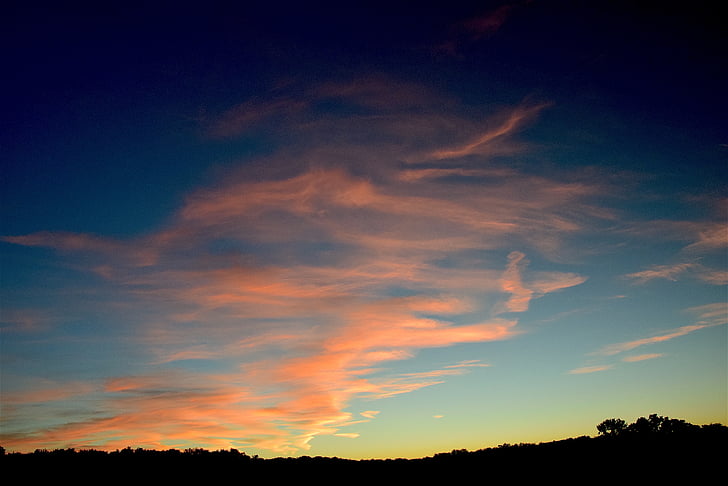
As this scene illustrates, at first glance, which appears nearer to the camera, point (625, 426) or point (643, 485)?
point (643, 485)

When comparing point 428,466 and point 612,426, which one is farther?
point 612,426

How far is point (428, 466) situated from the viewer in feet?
114

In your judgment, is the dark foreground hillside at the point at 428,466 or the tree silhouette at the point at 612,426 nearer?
the dark foreground hillside at the point at 428,466

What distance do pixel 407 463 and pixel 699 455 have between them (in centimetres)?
2150

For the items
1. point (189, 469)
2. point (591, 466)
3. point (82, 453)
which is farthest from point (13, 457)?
point (591, 466)

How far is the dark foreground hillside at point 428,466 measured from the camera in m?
24.2

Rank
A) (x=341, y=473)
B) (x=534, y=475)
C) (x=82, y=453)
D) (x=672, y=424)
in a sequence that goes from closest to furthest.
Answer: (x=82, y=453) < (x=534, y=475) < (x=341, y=473) < (x=672, y=424)

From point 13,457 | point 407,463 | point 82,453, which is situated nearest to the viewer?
point 13,457

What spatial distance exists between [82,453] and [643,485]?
113ft

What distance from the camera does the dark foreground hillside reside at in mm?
24189

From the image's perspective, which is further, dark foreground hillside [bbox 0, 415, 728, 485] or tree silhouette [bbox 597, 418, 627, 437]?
tree silhouette [bbox 597, 418, 627, 437]

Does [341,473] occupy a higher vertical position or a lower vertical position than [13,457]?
lower

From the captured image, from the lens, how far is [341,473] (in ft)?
104

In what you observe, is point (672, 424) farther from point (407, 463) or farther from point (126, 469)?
point (126, 469)
